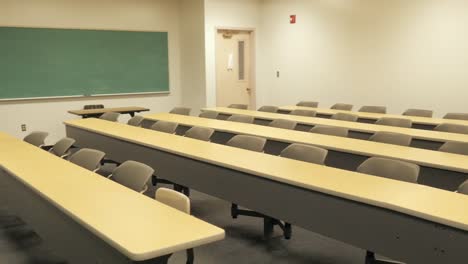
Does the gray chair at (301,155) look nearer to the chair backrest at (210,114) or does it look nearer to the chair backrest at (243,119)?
the chair backrest at (243,119)

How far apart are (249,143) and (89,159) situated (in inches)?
53.2

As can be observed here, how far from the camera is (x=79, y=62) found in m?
7.62

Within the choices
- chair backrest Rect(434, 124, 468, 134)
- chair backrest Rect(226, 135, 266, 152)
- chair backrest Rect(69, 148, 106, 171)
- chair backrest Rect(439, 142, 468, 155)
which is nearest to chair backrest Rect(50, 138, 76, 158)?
chair backrest Rect(69, 148, 106, 171)

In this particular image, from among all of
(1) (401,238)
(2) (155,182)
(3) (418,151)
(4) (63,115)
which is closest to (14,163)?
(2) (155,182)

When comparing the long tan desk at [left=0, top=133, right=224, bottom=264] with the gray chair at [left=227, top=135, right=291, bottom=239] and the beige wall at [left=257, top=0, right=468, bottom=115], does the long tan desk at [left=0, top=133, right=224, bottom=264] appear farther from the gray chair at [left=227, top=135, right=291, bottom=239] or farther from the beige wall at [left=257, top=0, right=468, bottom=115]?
the beige wall at [left=257, top=0, right=468, bottom=115]

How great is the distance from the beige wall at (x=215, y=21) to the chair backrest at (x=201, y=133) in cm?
392

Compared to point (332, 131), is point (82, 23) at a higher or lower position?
higher

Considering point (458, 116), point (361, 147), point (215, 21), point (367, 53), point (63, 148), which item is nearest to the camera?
point (361, 147)

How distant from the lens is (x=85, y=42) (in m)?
7.64

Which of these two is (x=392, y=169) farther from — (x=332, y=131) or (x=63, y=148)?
(x=63, y=148)

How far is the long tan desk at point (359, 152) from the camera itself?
3077mm

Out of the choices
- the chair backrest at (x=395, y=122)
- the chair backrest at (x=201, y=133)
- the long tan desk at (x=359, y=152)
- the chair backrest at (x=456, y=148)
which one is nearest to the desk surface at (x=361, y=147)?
the long tan desk at (x=359, y=152)

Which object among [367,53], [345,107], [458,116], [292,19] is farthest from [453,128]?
[292,19]

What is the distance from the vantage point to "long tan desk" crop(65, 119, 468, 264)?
2.00 meters
